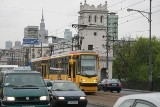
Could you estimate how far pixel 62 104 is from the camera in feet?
70.2

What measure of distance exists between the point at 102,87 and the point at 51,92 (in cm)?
2771

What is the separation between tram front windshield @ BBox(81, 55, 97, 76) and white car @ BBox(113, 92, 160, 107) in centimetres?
2932

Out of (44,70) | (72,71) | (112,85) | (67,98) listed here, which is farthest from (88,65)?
(67,98)

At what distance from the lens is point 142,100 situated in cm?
655

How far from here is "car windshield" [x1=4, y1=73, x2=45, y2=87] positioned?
55.4 ft

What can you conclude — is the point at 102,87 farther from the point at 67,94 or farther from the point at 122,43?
the point at 122,43

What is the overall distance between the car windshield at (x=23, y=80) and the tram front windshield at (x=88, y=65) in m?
19.3

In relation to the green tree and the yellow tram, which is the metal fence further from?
the green tree

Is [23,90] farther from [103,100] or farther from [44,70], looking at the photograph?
[44,70]

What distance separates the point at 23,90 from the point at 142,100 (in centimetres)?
1023

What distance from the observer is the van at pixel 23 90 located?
628 inches

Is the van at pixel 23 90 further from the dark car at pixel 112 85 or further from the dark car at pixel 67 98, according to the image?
the dark car at pixel 112 85

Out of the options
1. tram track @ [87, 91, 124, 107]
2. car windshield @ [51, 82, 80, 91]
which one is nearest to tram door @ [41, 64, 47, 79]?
tram track @ [87, 91, 124, 107]

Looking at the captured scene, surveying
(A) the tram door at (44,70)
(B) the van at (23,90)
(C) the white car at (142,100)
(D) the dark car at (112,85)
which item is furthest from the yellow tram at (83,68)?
(C) the white car at (142,100)
